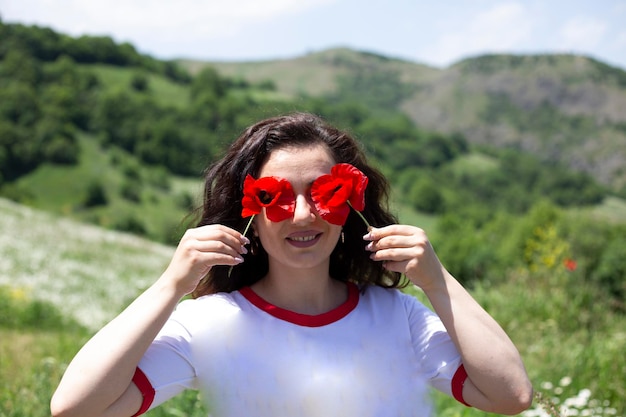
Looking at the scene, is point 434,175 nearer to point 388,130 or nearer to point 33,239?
point 388,130

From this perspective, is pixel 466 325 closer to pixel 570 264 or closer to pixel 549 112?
pixel 570 264

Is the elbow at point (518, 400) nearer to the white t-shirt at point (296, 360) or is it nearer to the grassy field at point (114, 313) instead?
the white t-shirt at point (296, 360)

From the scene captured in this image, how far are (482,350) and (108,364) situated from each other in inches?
42.9

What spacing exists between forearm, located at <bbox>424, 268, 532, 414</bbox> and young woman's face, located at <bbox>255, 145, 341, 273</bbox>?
0.37 m

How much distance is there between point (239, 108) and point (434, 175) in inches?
1302

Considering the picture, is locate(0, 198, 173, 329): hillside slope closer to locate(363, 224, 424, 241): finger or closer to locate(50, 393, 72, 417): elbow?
locate(50, 393, 72, 417): elbow

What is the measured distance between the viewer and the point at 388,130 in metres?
116

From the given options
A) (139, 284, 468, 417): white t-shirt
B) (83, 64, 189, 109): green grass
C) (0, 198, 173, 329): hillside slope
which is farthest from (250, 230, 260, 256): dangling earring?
(83, 64, 189, 109): green grass

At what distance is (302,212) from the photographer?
2168 millimetres

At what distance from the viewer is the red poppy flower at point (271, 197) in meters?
2.18

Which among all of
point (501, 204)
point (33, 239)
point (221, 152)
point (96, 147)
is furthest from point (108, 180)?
point (221, 152)

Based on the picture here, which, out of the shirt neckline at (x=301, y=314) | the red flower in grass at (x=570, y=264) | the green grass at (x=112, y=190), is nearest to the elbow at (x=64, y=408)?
the shirt neckline at (x=301, y=314)

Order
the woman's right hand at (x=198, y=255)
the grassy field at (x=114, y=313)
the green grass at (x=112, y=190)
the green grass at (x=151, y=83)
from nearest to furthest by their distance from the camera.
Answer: the woman's right hand at (x=198, y=255) < the grassy field at (x=114, y=313) < the green grass at (x=112, y=190) < the green grass at (x=151, y=83)

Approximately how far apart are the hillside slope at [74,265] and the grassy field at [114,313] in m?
0.03
